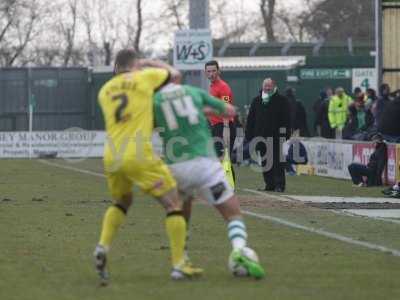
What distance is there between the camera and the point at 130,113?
10016mm

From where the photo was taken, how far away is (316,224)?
15.2m

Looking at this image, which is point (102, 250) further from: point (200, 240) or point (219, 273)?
point (200, 240)

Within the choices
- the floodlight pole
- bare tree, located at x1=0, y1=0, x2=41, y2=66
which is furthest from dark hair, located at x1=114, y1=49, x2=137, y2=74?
bare tree, located at x1=0, y1=0, x2=41, y2=66

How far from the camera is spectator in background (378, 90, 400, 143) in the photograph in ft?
78.7

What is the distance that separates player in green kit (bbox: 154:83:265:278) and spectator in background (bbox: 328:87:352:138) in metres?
23.6

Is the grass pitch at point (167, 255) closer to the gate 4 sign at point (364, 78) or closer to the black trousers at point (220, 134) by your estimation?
the black trousers at point (220, 134)

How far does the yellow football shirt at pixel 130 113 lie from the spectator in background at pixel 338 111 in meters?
23.9

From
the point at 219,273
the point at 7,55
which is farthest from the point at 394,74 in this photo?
the point at 7,55

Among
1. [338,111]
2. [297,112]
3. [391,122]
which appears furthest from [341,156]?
[338,111]

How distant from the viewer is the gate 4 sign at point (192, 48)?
90.4 ft

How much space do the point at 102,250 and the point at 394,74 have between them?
21.7m

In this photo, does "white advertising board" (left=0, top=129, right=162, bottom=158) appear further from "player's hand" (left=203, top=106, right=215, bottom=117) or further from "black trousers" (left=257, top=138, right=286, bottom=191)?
"player's hand" (left=203, top=106, right=215, bottom=117)

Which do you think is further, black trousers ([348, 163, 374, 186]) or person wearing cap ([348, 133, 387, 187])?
→ black trousers ([348, 163, 374, 186])

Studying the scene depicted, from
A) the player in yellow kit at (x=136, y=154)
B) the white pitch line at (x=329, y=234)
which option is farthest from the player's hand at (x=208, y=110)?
the white pitch line at (x=329, y=234)
